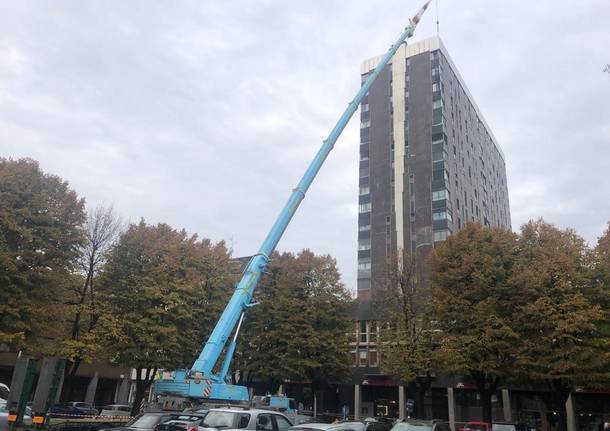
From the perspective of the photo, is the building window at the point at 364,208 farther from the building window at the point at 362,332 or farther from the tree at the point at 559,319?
the tree at the point at 559,319

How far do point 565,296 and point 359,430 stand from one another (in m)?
16.1

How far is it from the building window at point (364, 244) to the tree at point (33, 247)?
46025 millimetres

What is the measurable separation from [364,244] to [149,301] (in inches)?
1624

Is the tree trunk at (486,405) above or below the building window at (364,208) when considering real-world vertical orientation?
below

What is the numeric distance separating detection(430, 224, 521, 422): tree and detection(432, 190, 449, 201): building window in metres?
31.7

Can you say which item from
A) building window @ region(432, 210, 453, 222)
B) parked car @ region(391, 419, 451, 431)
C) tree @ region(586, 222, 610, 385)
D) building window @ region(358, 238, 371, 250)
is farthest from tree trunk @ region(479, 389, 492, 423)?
building window @ region(358, 238, 371, 250)

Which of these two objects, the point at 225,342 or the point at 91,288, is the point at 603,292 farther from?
the point at 91,288

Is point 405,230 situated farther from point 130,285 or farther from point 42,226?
point 42,226

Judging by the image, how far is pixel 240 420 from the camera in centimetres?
1393

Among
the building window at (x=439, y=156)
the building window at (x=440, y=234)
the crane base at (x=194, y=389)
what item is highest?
the building window at (x=439, y=156)

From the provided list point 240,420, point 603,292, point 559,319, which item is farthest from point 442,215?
point 240,420

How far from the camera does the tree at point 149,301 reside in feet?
97.9

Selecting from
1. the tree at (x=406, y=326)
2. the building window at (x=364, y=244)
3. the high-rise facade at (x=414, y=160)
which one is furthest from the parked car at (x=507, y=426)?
the building window at (x=364, y=244)

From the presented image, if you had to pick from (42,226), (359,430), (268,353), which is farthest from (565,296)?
(42,226)
